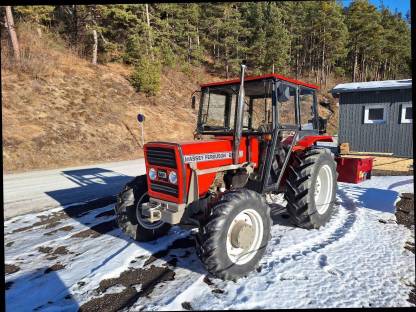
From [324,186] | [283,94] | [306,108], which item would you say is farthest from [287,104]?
[324,186]

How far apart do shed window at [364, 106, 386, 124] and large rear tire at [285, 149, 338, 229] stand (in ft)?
31.1

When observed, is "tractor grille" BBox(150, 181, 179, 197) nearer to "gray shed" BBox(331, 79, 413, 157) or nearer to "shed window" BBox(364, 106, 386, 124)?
"gray shed" BBox(331, 79, 413, 157)

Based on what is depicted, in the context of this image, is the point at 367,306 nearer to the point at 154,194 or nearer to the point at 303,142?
the point at 154,194

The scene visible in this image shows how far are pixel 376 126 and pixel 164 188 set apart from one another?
12.0 m

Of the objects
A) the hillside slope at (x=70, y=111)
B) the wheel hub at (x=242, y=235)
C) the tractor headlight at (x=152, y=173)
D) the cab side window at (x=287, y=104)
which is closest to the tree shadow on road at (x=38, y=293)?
the tractor headlight at (x=152, y=173)

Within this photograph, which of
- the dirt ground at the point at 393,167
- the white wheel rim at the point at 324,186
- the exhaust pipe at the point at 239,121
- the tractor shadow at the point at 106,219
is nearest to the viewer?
the exhaust pipe at the point at 239,121

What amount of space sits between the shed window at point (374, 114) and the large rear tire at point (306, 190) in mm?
9469

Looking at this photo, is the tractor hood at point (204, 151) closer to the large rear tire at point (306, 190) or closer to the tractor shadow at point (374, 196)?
the large rear tire at point (306, 190)

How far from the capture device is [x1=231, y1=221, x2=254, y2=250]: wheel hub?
335 centimetres

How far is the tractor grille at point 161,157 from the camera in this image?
368 centimetres

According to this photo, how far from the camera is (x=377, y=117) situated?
13.1 metres

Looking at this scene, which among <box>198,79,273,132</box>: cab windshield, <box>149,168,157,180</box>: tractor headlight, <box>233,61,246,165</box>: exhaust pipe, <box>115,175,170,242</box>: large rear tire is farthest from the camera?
<box>198,79,273,132</box>: cab windshield

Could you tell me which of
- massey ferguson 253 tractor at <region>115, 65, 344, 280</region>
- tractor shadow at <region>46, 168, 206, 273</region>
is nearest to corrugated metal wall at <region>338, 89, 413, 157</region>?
massey ferguson 253 tractor at <region>115, 65, 344, 280</region>

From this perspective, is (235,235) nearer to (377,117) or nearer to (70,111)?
(377,117)
